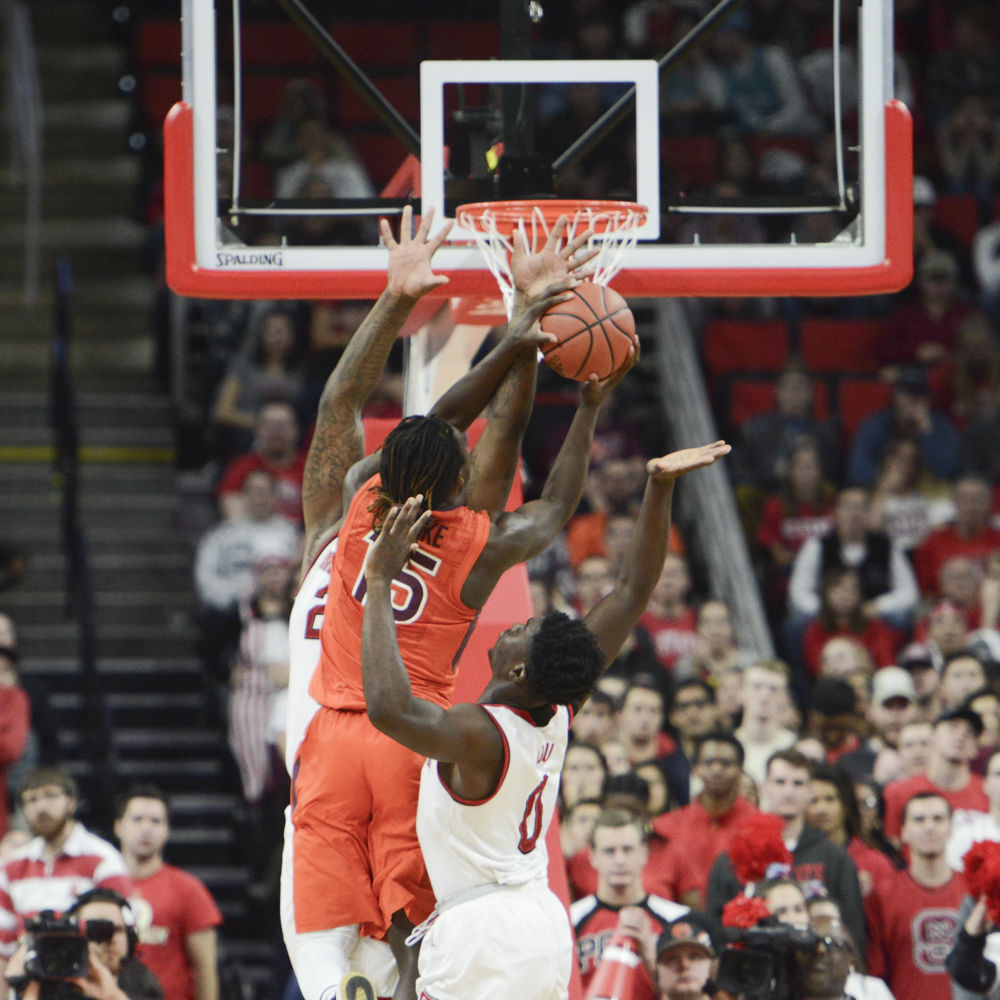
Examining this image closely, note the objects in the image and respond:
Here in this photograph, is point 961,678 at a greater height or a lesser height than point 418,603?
lesser

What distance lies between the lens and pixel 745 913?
6422 millimetres

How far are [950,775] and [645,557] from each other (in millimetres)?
3325

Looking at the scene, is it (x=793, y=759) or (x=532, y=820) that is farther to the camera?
(x=793, y=759)

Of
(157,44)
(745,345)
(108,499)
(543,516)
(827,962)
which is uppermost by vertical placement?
(157,44)

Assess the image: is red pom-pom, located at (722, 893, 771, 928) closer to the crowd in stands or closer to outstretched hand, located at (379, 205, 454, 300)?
the crowd in stands

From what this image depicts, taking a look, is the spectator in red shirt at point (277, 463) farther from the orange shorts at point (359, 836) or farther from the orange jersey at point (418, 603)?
the orange shorts at point (359, 836)

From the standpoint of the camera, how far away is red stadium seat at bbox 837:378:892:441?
1234 cm

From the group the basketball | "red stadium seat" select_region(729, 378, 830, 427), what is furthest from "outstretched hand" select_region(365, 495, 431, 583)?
"red stadium seat" select_region(729, 378, 830, 427)

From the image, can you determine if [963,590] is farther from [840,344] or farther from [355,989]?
[355,989]

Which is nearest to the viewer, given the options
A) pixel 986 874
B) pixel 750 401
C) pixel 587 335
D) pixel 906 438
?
pixel 587 335

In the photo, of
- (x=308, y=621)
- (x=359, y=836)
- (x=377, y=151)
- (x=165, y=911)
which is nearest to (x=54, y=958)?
(x=165, y=911)

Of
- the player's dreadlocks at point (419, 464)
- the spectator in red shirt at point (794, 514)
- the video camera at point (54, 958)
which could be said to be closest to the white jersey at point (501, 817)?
the player's dreadlocks at point (419, 464)

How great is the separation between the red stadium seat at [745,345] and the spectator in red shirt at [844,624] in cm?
233

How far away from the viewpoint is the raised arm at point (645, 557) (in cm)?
516
